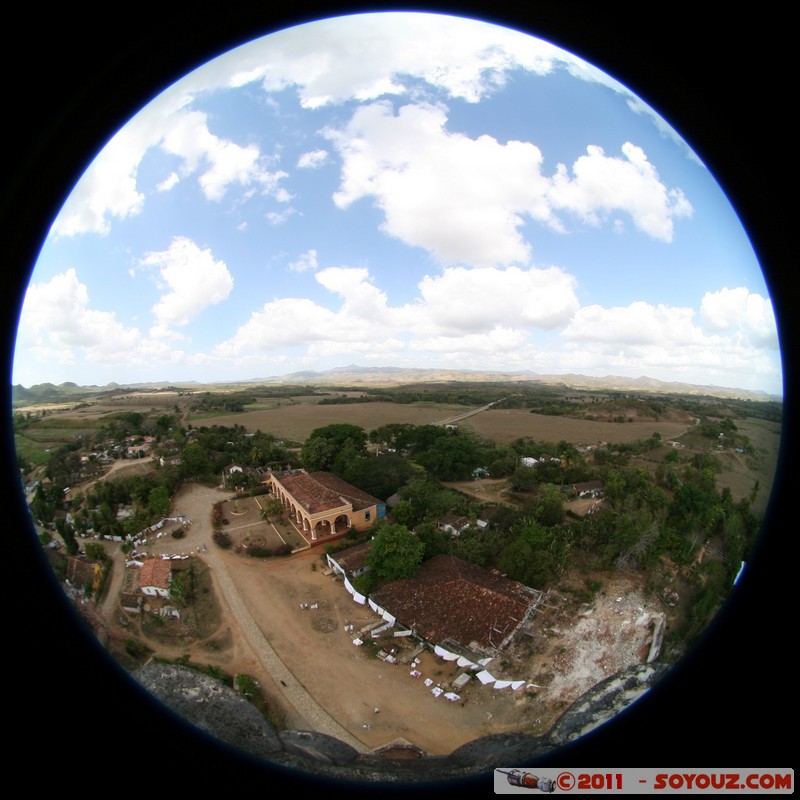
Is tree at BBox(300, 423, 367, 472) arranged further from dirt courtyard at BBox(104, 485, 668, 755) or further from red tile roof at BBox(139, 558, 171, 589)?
red tile roof at BBox(139, 558, 171, 589)

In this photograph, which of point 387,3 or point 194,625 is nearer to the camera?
point 387,3

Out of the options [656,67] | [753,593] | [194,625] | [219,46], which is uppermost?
[219,46]

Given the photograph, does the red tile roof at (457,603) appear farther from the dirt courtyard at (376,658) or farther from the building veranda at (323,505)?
the building veranda at (323,505)

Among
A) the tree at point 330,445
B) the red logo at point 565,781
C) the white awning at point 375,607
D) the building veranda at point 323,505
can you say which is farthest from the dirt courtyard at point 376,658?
the tree at point 330,445

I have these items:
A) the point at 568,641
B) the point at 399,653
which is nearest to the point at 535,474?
the point at 568,641

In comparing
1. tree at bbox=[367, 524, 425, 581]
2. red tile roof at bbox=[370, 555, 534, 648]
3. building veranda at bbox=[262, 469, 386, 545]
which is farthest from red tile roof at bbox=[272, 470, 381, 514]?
red tile roof at bbox=[370, 555, 534, 648]

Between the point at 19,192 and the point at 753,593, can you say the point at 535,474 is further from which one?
the point at 19,192

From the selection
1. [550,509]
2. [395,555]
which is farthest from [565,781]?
[550,509]
